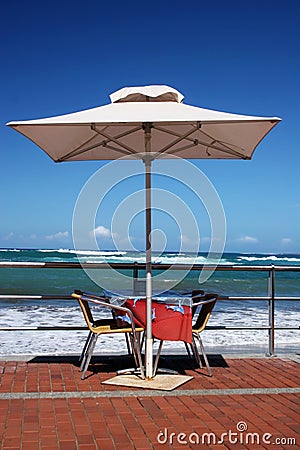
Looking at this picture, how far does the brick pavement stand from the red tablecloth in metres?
0.44

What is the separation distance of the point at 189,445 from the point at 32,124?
262 cm

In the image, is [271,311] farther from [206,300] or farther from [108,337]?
[108,337]

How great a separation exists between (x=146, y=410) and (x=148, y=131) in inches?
90.0

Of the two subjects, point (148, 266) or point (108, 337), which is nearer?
point (148, 266)

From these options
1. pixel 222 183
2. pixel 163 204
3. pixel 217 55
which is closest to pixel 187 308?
pixel 163 204

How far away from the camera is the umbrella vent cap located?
5.14 meters

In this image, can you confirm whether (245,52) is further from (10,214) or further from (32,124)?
(10,214)

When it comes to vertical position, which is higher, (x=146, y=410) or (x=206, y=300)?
(x=206, y=300)

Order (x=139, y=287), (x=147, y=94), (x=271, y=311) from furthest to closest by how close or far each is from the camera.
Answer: (x=271, y=311) → (x=139, y=287) → (x=147, y=94)

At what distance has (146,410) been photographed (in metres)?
4.33

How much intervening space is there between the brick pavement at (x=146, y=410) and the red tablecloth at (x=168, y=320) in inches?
17.3

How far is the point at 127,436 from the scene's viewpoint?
12.4ft

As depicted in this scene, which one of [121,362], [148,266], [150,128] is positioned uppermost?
[150,128]

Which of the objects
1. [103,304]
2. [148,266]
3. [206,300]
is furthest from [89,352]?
[206,300]
